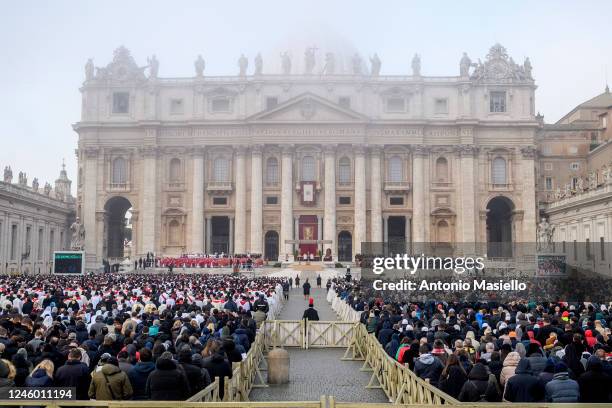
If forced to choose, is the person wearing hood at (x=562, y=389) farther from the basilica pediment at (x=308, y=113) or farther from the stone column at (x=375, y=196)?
the basilica pediment at (x=308, y=113)

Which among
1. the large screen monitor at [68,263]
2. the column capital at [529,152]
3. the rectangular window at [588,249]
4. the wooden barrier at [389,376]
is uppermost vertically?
the column capital at [529,152]

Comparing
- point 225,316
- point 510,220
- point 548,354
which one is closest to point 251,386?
point 225,316

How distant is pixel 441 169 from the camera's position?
80.0 metres

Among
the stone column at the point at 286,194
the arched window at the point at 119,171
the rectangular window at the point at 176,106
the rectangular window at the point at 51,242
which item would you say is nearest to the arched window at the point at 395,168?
the stone column at the point at 286,194

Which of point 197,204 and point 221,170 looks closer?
point 197,204

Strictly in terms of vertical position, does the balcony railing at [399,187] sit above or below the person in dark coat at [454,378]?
above

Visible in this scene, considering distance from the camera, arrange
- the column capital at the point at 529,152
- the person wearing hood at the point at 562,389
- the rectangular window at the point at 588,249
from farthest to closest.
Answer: the column capital at the point at 529,152, the rectangular window at the point at 588,249, the person wearing hood at the point at 562,389

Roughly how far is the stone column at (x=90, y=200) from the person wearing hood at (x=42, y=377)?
70.5 meters

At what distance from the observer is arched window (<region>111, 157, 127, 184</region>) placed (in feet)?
265

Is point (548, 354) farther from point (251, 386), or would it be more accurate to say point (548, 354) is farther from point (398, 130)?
point (398, 130)

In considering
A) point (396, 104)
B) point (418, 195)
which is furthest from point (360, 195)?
point (396, 104)

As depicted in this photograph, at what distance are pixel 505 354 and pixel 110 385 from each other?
7.63m

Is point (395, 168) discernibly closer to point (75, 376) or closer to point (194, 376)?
point (194, 376)

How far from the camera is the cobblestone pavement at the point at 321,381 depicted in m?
15.8
